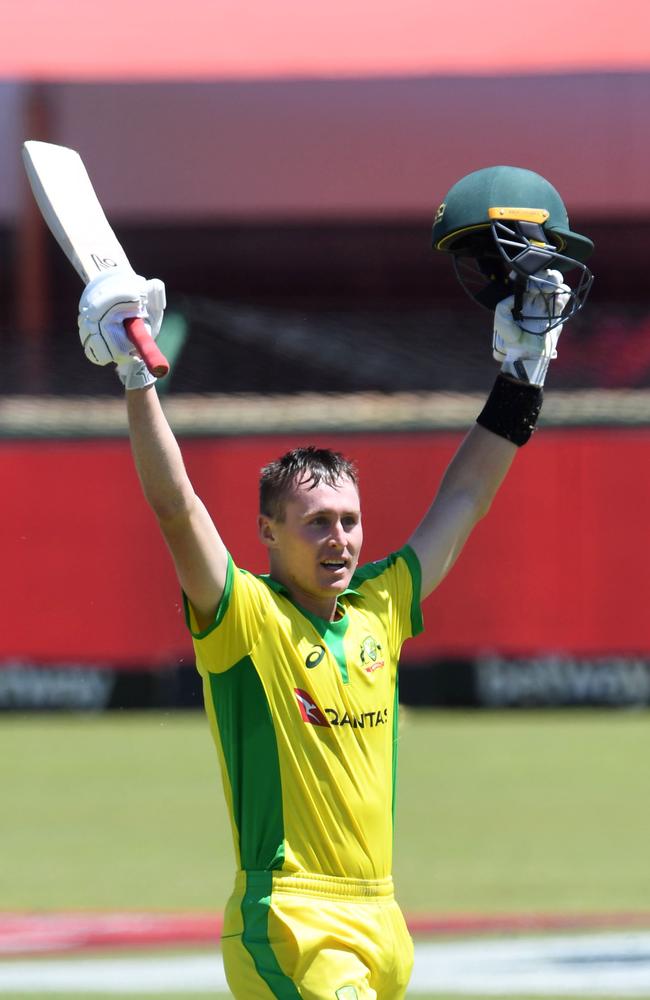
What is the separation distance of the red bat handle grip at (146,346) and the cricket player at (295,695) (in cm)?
2

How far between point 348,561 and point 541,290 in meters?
0.84

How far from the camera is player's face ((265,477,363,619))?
145 inches

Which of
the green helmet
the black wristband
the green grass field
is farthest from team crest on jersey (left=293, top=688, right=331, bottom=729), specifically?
the green grass field

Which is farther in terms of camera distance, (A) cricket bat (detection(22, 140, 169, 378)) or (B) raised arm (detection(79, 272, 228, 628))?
(A) cricket bat (detection(22, 140, 169, 378))

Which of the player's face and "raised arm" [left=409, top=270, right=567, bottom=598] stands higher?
"raised arm" [left=409, top=270, right=567, bottom=598]

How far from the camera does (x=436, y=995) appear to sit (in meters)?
5.96

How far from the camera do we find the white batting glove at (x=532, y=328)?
13.2 feet

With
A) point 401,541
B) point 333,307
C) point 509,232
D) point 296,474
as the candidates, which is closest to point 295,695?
point 296,474

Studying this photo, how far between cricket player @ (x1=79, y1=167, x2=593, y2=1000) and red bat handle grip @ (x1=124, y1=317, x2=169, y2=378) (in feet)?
0.06

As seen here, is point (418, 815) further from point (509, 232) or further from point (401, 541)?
point (509, 232)

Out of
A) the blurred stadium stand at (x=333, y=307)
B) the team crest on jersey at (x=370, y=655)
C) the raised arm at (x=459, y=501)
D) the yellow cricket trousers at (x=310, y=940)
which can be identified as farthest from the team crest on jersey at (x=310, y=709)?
the blurred stadium stand at (x=333, y=307)

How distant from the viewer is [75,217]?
356 cm

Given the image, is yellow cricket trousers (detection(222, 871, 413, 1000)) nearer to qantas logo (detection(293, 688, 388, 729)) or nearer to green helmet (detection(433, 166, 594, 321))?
qantas logo (detection(293, 688, 388, 729))

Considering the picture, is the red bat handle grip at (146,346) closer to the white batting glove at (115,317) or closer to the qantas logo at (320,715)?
the white batting glove at (115,317)
